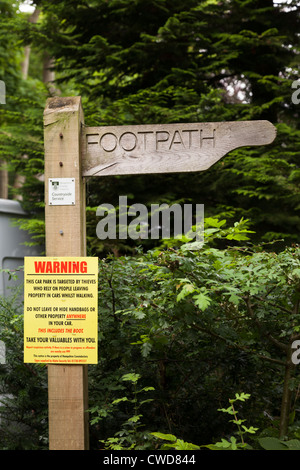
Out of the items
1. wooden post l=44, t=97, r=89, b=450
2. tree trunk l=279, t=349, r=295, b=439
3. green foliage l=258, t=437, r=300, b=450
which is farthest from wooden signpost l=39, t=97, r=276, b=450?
tree trunk l=279, t=349, r=295, b=439

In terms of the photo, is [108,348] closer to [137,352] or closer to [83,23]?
[137,352]

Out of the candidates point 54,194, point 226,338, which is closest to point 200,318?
point 226,338

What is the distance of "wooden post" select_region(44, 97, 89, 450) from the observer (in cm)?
307

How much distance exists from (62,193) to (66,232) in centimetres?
25

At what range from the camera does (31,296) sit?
3.12 metres

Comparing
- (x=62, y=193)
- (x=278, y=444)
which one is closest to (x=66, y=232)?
(x=62, y=193)

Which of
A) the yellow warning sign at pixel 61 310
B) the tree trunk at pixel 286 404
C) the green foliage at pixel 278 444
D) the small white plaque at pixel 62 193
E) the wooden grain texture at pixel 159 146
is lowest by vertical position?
the green foliage at pixel 278 444

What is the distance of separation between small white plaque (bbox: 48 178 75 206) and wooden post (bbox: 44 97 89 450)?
0.02 m

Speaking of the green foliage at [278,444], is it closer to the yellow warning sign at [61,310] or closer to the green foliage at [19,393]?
the yellow warning sign at [61,310]

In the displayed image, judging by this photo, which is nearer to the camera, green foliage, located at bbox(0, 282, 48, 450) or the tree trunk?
the tree trunk

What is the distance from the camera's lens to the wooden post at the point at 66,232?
10.1ft

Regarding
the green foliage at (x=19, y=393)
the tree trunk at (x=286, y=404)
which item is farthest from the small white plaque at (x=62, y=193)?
the tree trunk at (x=286, y=404)

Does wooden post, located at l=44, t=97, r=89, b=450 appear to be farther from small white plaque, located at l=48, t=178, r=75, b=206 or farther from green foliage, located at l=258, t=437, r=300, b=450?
green foliage, located at l=258, t=437, r=300, b=450
